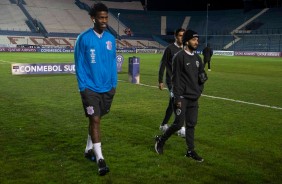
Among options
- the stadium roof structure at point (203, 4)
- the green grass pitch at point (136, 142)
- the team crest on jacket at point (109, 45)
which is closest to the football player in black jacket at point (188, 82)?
the green grass pitch at point (136, 142)

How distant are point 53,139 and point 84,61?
105 inches

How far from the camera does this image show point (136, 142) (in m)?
7.23

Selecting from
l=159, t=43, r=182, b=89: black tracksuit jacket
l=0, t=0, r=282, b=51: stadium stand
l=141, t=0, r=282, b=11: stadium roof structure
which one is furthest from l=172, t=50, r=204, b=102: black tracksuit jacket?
l=141, t=0, r=282, b=11: stadium roof structure

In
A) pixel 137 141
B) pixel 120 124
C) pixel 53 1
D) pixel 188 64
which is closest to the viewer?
pixel 188 64

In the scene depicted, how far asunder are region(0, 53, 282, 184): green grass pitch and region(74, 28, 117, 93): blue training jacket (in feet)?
4.46

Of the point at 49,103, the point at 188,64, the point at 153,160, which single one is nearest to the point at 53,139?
the point at 153,160

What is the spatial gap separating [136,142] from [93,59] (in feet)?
8.39

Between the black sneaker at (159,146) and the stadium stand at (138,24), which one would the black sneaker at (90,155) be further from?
the stadium stand at (138,24)

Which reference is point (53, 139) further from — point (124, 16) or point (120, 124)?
point (124, 16)

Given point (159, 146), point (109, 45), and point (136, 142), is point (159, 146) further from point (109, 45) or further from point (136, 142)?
point (109, 45)

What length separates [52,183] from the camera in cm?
504

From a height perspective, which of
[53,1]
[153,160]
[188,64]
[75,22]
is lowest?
[153,160]

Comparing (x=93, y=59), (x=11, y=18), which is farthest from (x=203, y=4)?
(x=93, y=59)

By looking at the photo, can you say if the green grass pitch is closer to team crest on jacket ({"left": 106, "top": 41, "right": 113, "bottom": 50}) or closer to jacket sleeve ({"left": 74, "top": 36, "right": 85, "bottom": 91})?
jacket sleeve ({"left": 74, "top": 36, "right": 85, "bottom": 91})
